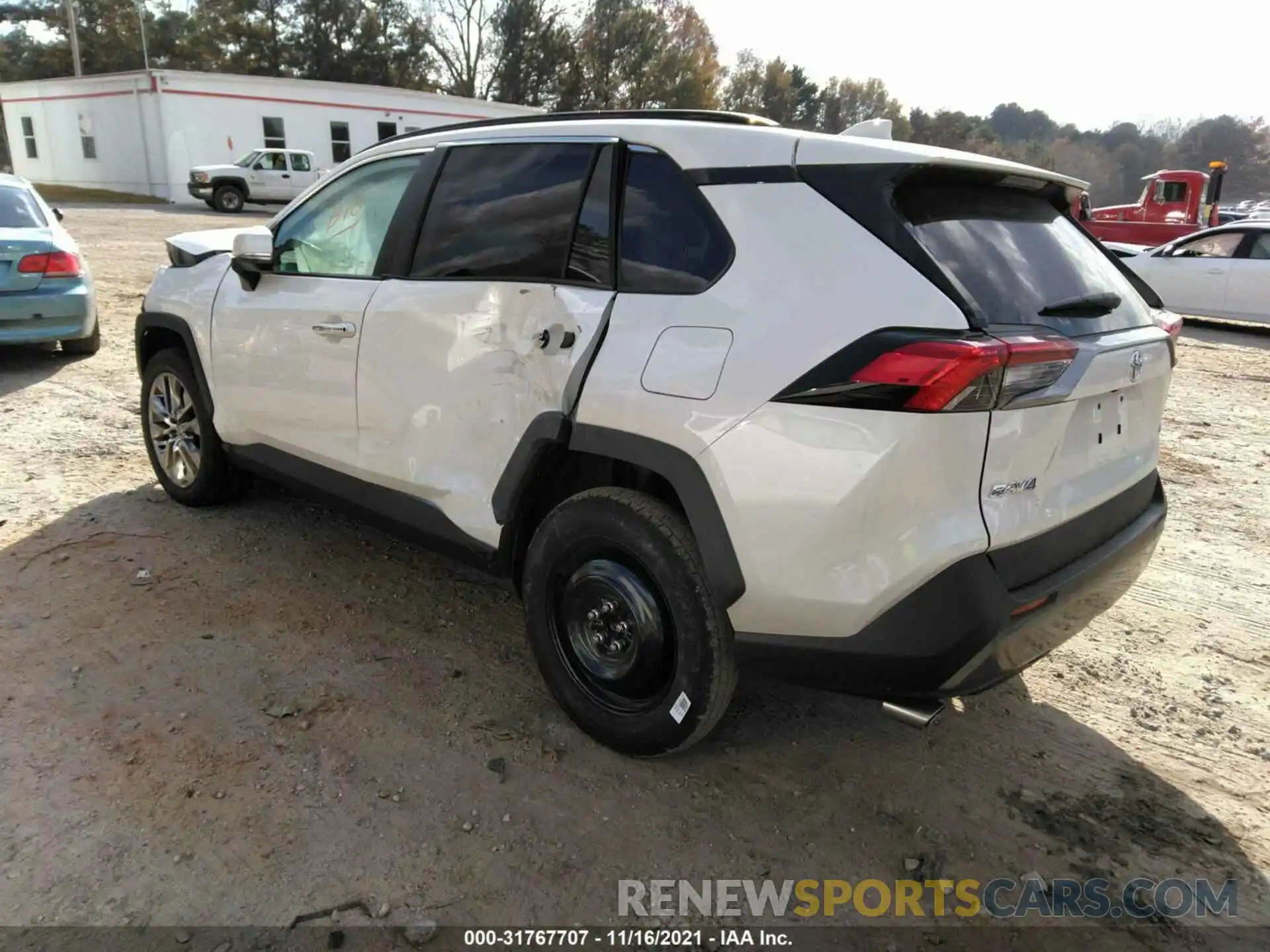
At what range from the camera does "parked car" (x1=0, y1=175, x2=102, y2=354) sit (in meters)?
6.92

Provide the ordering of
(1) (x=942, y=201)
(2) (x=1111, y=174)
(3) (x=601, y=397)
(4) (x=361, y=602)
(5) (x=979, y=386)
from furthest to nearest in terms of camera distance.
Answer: (2) (x=1111, y=174) → (4) (x=361, y=602) → (3) (x=601, y=397) → (1) (x=942, y=201) → (5) (x=979, y=386)

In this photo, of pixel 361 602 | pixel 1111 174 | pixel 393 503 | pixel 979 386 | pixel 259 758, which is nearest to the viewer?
pixel 979 386

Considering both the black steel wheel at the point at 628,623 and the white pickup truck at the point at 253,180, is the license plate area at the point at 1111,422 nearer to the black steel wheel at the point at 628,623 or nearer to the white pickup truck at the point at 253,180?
the black steel wheel at the point at 628,623

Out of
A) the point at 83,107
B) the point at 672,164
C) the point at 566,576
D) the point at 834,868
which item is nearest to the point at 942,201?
the point at 672,164

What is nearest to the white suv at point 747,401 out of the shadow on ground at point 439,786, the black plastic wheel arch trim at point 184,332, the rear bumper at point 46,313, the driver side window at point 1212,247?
the shadow on ground at point 439,786

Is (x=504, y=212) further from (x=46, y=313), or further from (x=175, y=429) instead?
(x=46, y=313)

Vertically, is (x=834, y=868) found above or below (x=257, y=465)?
below

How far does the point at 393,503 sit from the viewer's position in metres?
3.37

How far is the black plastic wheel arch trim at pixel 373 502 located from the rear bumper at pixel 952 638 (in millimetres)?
1188

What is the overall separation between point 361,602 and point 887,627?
7.91 ft

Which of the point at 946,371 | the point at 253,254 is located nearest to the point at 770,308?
the point at 946,371

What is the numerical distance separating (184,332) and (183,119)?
93.6 feet

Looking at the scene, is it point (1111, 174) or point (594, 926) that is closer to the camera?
point (594, 926)

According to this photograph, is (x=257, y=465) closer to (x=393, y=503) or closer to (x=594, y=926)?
(x=393, y=503)
